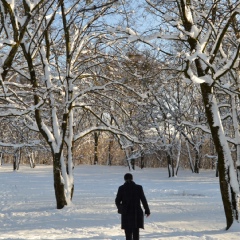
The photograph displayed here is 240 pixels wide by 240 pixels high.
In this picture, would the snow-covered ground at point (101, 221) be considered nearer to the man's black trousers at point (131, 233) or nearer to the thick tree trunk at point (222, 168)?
the thick tree trunk at point (222, 168)

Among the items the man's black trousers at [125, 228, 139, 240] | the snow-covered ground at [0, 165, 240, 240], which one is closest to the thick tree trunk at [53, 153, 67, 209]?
the snow-covered ground at [0, 165, 240, 240]

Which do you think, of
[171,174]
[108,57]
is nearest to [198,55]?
[108,57]

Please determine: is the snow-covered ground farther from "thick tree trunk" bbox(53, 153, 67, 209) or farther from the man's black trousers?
the man's black trousers

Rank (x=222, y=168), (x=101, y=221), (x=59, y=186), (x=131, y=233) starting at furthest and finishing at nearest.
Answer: (x=59, y=186) → (x=101, y=221) → (x=222, y=168) → (x=131, y=233)

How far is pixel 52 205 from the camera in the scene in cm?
1335

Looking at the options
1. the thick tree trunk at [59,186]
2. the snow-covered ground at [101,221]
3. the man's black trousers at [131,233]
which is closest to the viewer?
the man's black trousers at [131,233]

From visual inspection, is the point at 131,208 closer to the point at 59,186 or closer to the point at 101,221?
the point at 101,221

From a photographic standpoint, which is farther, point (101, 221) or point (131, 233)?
point (101, 221)

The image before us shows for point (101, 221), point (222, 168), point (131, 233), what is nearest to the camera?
point (131, 233)

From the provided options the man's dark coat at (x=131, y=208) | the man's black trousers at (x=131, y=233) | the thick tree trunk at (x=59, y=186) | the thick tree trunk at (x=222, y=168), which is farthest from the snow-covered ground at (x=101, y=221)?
the man's dark coat at (x=131, y=208)

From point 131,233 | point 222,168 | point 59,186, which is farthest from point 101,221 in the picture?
point 222,168

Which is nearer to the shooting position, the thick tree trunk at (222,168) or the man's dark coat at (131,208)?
the man's dark coat at (131,208)

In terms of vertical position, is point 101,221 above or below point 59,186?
below

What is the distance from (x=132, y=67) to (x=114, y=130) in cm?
263
